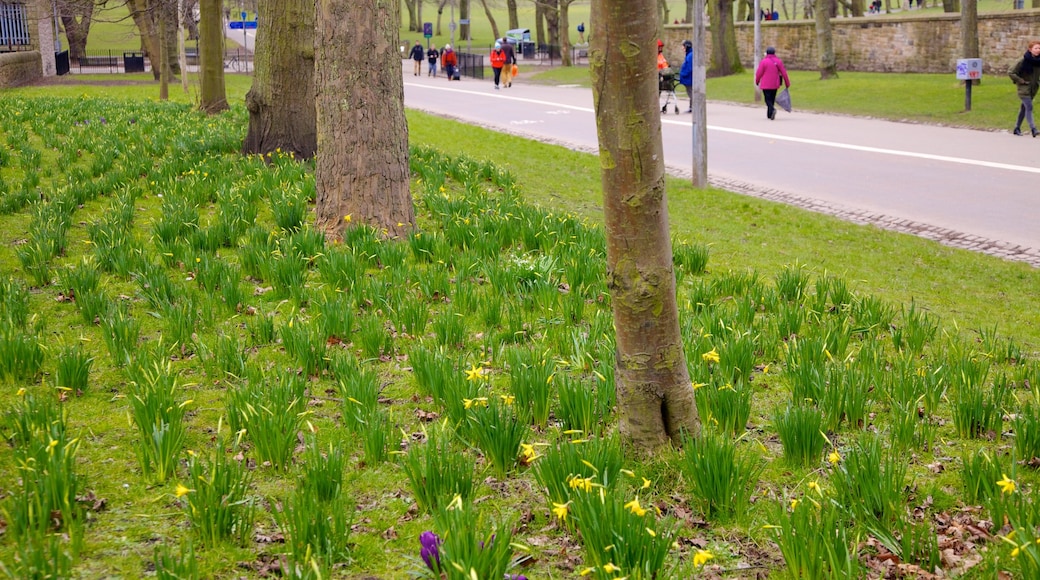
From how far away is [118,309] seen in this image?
18.4 ft

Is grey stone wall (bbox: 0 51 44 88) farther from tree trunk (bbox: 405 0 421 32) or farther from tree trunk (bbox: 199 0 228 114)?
tree trunk (bbox: 405 0 421 32)

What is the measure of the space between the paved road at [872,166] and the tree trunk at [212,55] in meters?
6.12

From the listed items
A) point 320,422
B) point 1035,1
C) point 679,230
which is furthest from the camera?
point 1035,1

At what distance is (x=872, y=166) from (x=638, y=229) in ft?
41.8

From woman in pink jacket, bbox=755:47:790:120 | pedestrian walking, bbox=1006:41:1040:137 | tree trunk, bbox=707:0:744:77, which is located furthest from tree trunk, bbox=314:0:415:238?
tree trunk, bbox=707:0:744:77

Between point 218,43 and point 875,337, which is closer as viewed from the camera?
point 875,337

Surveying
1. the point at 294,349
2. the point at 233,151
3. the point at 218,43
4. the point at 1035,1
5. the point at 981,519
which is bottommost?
the point at 981,519

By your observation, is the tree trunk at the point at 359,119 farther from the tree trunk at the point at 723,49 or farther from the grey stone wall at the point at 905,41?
the tree trunk at the point at 723,49

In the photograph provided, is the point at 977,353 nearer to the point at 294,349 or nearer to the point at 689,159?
the point at 294,349

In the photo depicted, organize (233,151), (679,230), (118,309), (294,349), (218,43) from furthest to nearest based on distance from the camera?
(218,43) → (233,151) → (679,230) → (118,309) → (294,349)

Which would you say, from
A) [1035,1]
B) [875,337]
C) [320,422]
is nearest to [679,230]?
[875,337]

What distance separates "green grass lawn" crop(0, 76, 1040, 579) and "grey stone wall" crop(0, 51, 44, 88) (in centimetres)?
2612

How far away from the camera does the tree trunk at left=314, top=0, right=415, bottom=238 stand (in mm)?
8344

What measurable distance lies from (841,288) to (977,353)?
1.33m
